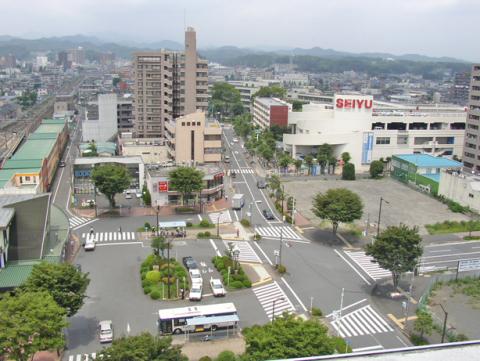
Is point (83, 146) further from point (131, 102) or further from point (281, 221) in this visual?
point (281, 221)

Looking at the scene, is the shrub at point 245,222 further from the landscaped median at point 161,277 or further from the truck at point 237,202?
the landscaped median at point 161,277

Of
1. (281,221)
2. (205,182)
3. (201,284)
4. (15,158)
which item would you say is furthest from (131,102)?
(201,284)

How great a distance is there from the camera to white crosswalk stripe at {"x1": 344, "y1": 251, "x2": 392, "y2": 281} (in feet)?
122

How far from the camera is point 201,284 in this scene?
33.4 m

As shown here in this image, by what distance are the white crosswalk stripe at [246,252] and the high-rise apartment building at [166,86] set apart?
4118cm

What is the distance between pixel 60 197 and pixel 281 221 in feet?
80.4

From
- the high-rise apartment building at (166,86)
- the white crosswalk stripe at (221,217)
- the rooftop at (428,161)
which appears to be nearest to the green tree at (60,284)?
the white crosswalk stripe at (221,217)

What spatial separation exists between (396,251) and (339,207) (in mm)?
10121

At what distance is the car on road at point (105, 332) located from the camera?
2688 centimetres

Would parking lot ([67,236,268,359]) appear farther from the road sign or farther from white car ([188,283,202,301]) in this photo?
the road sign

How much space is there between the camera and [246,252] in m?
41.1

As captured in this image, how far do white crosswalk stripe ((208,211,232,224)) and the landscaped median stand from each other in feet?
38.9

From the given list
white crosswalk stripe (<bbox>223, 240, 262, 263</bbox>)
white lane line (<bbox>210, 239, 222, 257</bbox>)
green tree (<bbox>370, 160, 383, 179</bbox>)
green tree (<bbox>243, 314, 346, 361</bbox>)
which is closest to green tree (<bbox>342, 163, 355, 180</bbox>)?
green tree (<bbox>370, 160, 383, 179</bbox>)

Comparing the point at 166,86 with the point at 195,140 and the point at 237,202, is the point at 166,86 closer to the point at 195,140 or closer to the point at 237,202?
the point at 195,140
